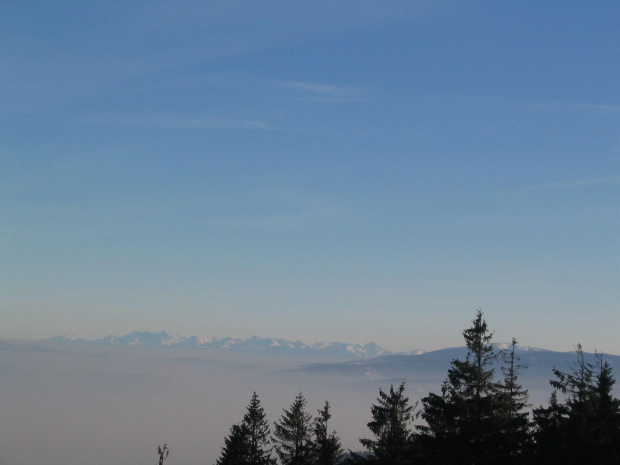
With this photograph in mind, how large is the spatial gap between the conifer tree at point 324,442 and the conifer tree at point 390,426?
6025mm

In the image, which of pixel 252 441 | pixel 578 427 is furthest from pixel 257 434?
pixel 578 427

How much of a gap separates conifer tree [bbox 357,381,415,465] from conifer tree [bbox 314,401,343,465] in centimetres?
602

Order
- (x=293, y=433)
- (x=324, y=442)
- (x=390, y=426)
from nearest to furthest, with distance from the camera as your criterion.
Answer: (x=390, y=426)
(x=324, y=442)
(x=293, y=433)

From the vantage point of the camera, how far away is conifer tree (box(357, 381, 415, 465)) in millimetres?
46844

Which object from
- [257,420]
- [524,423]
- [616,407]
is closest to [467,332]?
[524,423]

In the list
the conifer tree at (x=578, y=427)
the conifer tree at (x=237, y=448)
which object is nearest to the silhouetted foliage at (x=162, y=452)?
the conifer tree at (x=237, y=448)

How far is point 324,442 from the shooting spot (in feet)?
182

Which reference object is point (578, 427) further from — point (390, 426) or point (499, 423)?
point (390, 426)

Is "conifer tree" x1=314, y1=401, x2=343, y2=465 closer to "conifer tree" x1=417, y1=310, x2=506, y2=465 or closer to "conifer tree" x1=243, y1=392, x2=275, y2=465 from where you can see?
"conifer tree" x1=243, y1=392, x2=275, y2=465

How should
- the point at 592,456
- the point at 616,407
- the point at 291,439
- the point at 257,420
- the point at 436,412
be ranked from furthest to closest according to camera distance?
the point at 257,420 → the point at 291,439 → the point at 616,407 → the point at 436,412 → the point at 592,456

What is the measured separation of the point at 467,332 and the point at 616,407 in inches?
585

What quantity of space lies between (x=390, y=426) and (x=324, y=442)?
9.29m

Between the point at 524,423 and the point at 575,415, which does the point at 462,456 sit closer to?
the point at 524,423

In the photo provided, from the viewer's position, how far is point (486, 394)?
36.1m
